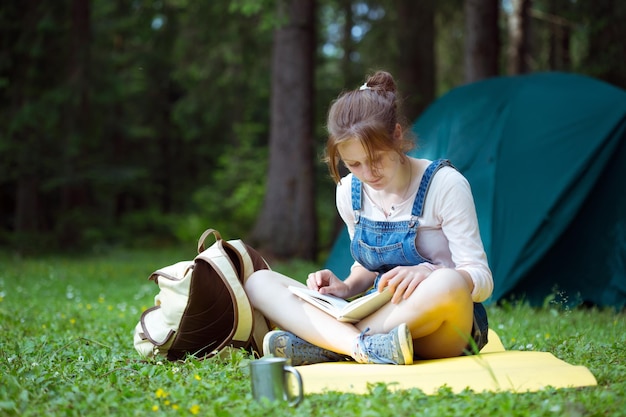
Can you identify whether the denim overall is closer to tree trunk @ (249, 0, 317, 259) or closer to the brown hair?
the brown hair

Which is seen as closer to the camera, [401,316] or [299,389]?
[299,389]

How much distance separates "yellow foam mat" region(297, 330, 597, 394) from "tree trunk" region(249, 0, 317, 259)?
6184 mm

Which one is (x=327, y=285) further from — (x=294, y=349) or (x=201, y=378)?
(x=201, y=378)

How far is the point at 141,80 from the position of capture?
17203 mm

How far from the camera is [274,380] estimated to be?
7.91ft

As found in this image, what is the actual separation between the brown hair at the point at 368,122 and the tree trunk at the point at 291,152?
19.3ft

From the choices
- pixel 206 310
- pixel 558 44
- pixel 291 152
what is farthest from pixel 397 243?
pixel 558 44

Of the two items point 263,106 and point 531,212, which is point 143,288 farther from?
point 263,106

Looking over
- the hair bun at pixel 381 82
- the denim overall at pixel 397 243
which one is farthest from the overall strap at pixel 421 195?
the hair bun at pixel 381 82

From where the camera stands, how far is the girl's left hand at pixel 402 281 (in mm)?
2814

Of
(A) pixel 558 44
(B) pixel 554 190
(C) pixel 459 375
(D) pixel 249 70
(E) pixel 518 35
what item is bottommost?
(B) pixel 554 190

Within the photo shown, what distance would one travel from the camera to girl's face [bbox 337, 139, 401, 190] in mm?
2943

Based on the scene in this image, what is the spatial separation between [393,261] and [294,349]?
53 centimetres

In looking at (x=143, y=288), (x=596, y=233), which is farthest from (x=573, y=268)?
(x=143, y=288)
